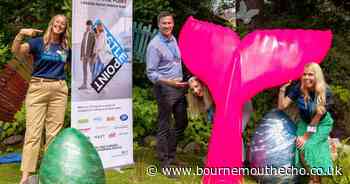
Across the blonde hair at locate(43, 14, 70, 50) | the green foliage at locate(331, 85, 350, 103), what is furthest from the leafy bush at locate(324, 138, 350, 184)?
the green foliage at locate(331, 85, 350, 103)

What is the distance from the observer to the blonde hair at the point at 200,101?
500 centimetres

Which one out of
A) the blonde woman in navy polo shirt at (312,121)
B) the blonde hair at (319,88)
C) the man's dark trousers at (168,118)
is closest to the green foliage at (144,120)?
the man's dark trousers at (168,118)

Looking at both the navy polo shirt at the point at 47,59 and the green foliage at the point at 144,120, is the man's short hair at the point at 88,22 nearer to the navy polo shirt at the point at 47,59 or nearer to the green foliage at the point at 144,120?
the navy polo shirt at the point at 47,59

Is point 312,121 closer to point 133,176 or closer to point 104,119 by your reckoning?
point 133,176

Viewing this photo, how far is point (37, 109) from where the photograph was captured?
16.8 feet

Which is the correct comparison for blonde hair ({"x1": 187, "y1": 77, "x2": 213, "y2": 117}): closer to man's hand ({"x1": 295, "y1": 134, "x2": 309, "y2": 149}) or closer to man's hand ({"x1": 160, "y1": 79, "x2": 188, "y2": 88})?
man's hand ({"x1": 160, "y1": 79, "x2": 188, "y2": 88})

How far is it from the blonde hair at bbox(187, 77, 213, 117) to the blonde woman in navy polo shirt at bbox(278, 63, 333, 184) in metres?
0.68

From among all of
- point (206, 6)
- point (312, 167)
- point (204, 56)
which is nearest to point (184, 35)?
point (204, 56)

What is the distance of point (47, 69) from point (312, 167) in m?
2.58

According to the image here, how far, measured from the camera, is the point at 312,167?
4.89m

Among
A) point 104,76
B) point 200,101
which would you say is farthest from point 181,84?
point 104,76

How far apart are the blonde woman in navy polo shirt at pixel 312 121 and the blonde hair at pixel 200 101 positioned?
26.7 inches

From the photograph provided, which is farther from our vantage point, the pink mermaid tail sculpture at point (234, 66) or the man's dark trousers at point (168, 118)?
the man's dark trousers at point (168, 118)

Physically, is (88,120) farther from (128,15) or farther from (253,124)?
(253,124)
